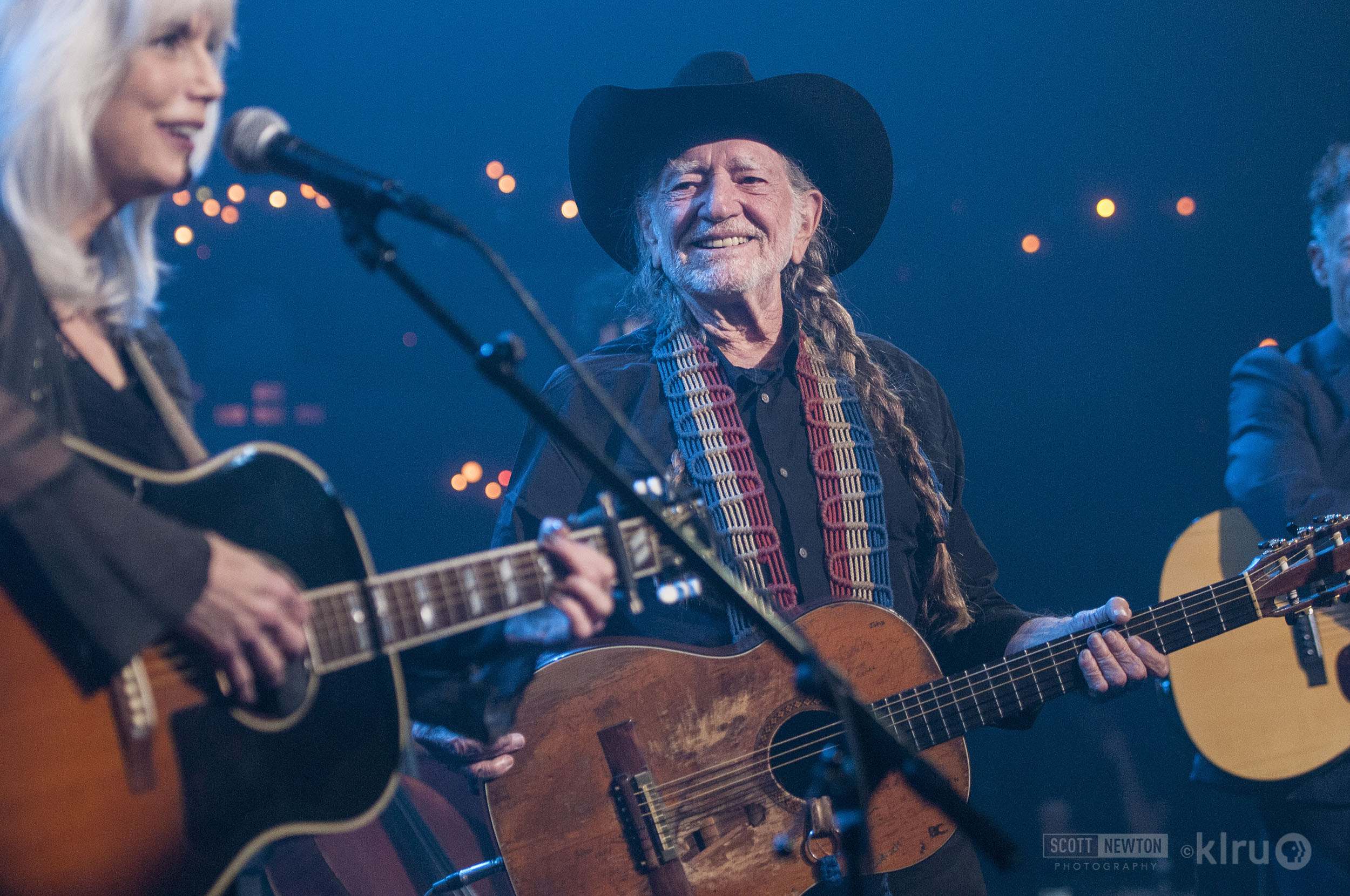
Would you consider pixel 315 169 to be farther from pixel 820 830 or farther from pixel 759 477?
pixel 820 830

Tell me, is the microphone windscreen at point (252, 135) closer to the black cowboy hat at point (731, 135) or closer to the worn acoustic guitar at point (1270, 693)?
the black cowboy hat at point (731, 135)

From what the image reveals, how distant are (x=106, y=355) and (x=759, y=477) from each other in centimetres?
158

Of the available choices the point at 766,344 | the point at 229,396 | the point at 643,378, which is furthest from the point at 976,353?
the point at 229,396

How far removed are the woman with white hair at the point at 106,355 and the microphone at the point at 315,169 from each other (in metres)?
0.17

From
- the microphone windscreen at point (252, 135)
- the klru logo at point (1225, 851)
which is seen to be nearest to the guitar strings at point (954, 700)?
the microphone windscreen at point (252, 135)

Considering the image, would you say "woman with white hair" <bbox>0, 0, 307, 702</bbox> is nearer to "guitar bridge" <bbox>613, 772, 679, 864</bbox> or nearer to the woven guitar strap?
Result: "guitar bridge" <bbox>613, 772, 679, 864</bbox>

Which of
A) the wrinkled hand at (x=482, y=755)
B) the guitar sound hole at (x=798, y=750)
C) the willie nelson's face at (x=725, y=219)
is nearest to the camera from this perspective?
the wrinkled hand at (x=482, y=755)

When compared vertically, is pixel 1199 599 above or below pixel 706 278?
below

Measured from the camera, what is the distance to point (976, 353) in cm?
484

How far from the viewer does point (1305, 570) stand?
8.51 feet

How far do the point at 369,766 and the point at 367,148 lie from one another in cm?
351

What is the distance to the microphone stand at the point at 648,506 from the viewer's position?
1332 mm

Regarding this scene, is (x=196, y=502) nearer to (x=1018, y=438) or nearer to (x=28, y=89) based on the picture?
(x=28, y=89)

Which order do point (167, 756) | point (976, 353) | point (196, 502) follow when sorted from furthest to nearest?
point (976, 353), point (196, 502), point (167, 756)
